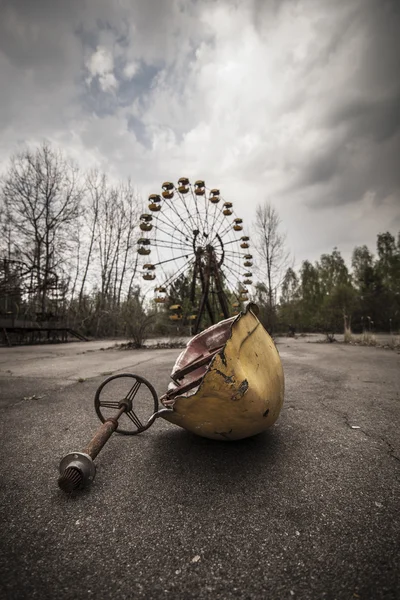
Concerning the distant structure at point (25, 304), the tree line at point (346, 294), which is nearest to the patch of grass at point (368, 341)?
the tree line at point (346, 294)

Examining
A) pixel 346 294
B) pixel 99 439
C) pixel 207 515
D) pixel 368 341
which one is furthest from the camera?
pixel 346 294

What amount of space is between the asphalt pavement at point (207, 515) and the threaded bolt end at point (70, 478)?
70mm

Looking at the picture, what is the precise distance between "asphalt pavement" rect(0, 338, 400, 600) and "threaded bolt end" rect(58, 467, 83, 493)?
0.23 feet

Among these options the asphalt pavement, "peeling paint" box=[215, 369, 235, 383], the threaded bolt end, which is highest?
"peeling paint" box=[215, 369, 235, 383]

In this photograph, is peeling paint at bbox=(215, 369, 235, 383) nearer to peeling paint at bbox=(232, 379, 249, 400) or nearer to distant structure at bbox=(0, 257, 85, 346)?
peeling paint at bbox=(232, 379, 249, 400)

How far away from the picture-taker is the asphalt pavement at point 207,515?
90 centimetres

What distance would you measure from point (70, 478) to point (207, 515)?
71 centimetres

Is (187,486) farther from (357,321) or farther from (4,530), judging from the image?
(357,321)

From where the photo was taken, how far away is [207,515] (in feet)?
3.97

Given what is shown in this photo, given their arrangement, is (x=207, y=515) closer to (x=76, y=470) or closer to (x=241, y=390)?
(x=241, y=390)

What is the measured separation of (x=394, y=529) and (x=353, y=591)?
0.40 metres

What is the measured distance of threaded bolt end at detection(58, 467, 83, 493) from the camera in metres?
1.32

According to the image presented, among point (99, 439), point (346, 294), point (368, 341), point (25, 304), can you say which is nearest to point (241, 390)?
point (99, 439)

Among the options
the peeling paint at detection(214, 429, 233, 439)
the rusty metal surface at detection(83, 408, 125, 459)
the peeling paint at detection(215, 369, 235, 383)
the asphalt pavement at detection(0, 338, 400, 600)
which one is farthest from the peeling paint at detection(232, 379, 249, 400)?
the rusty metal surface at detection(83, 408, 125, 459)
